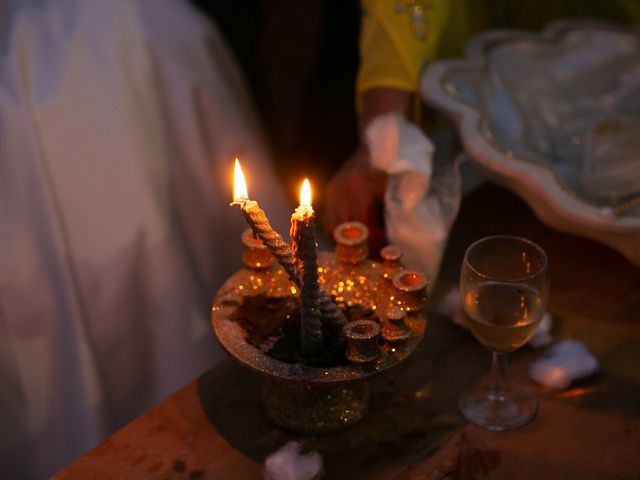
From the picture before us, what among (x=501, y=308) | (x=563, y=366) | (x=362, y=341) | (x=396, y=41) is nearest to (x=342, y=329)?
(x=362, y=341)

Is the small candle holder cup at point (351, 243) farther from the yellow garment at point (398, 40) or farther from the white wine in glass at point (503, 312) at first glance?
the yellow garment at point (398, 40)

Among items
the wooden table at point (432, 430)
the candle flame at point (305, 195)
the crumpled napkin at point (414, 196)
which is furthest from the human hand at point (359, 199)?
the candle flame at point (305, 195)

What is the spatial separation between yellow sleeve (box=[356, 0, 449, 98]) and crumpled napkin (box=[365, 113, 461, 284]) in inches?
6.9

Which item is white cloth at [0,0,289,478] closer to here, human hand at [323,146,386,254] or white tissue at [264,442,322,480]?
human hand at [323,146,386,254]

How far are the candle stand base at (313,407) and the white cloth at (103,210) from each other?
471mm

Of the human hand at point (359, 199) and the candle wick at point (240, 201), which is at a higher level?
the candle wick at point (240, 201)

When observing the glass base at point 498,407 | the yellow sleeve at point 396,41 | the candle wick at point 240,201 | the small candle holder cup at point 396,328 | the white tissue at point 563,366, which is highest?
the candle wick at point 240,201

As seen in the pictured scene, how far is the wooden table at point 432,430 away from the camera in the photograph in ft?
2.40

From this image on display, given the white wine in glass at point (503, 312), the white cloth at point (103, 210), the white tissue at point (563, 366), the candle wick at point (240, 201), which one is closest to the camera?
the candle wick at point (240, 201)

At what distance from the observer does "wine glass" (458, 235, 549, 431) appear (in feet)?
2.31

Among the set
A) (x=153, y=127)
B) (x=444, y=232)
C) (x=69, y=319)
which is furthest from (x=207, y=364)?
(x=444, y=232)

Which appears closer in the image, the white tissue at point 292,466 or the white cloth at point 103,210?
the white tissue at point 292,466

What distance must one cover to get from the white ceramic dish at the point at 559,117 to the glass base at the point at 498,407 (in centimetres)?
20

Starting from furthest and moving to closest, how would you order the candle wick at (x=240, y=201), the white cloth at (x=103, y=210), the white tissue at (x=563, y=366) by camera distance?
the white cloth at (x=103, y=210), the white tissue at (x=563, y=366), the candle wick at (x=240, y=201)
